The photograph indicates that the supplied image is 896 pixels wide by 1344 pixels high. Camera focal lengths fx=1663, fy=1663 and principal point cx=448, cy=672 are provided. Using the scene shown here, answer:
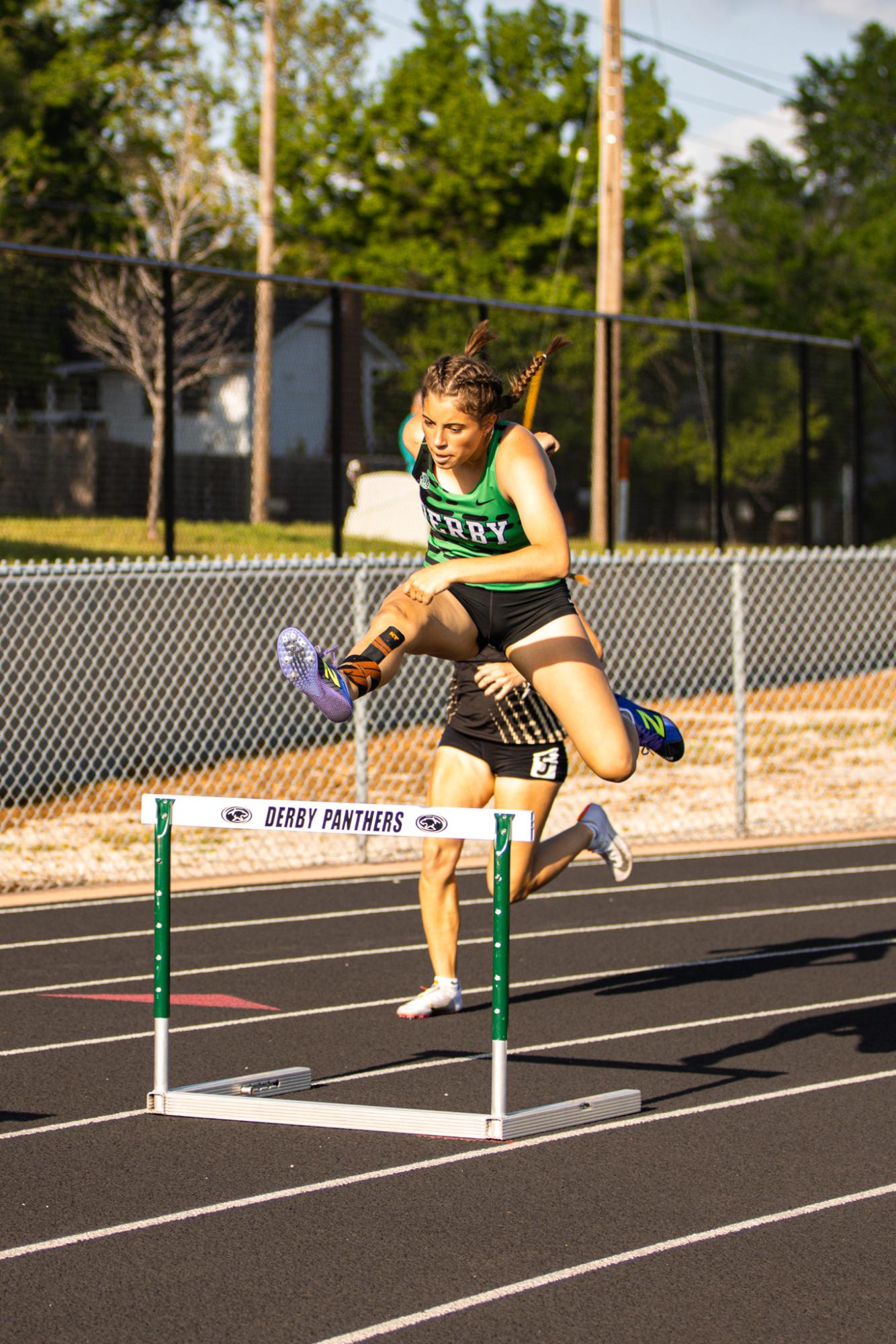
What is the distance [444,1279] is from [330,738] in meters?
10.6

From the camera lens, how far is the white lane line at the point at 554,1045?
5.68m

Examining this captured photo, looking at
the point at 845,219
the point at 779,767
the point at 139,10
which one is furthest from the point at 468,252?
the point at 779,767

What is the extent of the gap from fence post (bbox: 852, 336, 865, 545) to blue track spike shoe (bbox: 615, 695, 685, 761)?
1310cm

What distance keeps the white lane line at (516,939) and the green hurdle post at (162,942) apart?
209 centimetres

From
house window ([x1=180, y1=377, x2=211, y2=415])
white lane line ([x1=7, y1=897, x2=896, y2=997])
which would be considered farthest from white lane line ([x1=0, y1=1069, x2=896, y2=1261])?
house window ([x1=180, y1=377, x2=211, y2=415])

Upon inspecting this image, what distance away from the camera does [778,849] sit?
1176 cm

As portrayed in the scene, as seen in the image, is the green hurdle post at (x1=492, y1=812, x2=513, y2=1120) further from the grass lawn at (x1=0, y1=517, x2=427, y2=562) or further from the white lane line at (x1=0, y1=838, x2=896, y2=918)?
the grass lawn at (x1=0, y1=517, x2=427, y2=562)

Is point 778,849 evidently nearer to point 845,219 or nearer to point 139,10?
point 139,10

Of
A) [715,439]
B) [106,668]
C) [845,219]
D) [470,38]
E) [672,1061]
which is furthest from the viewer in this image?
[845,219]

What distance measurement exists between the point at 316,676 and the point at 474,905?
15.6 ft

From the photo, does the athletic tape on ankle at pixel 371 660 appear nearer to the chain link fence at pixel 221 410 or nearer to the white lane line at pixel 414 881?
the white lane line at pixel 414 881

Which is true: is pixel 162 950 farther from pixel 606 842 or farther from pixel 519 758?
pixel 606 842

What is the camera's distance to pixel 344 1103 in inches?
233

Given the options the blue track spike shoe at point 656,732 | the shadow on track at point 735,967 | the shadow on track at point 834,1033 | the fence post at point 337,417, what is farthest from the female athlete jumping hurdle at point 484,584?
the fence post at point 337,417
